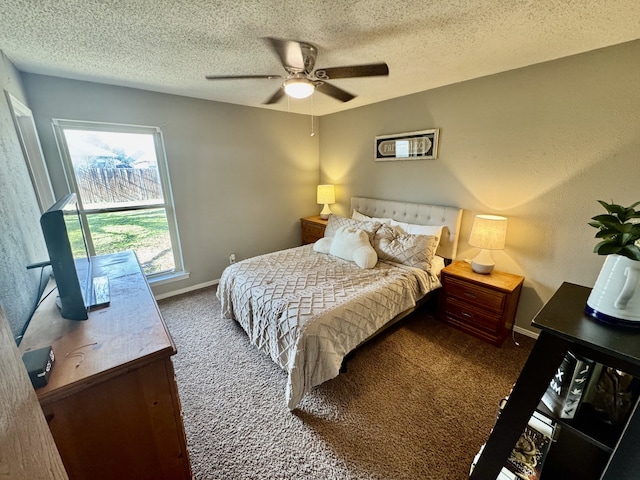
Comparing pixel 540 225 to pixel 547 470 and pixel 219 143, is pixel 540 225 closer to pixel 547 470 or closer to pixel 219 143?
pixel 547 470

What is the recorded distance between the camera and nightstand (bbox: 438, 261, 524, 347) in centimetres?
226

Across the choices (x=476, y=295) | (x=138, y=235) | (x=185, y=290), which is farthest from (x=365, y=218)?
(x=138, y=235)

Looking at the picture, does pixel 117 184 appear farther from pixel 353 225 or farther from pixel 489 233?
pixel 489 233

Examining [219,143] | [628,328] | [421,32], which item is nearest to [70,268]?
[628,328]

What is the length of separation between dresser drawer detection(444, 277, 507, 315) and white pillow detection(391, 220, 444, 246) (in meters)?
0.47

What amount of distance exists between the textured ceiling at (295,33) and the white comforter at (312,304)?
180cm

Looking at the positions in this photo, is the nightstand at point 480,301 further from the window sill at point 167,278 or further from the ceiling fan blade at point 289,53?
the window sill at point 167,278

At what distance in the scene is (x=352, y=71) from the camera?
1.73 meters

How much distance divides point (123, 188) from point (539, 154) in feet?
13.6

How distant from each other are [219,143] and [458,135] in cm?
283

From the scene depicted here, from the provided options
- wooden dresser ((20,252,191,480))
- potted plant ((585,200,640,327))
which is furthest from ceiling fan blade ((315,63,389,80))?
wooden dresser ((20,252,191,480))

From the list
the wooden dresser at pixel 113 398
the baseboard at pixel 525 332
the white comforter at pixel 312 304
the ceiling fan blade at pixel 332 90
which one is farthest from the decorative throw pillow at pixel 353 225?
the wooden dresser at pixel 113 398

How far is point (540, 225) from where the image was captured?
2293 mm

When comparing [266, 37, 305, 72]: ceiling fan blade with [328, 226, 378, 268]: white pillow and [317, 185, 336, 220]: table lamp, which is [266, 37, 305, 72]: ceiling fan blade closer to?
[328, 226, 378, 268]: white pillow
